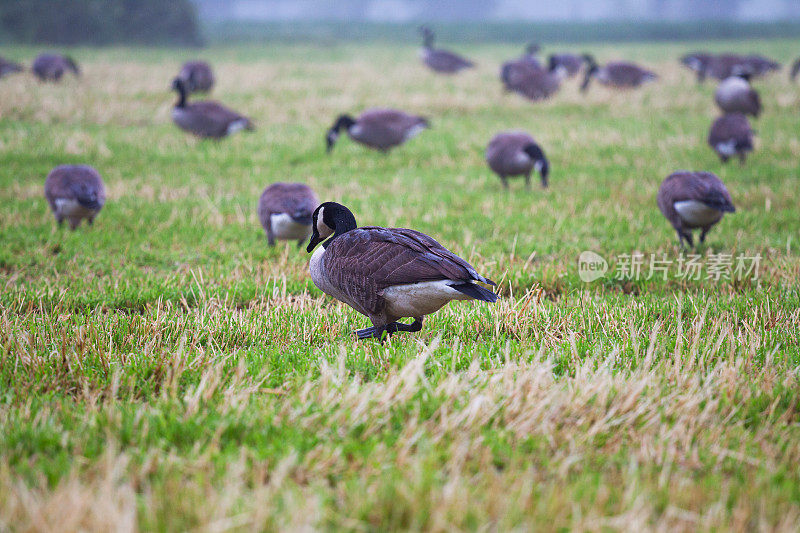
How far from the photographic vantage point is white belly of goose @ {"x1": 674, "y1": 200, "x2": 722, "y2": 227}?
257 inches

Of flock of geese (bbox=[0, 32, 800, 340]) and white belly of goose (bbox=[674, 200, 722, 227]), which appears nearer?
flock of geese (bbox=[0, 32, 800, 340])

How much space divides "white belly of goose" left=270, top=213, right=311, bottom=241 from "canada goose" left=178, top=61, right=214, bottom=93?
15124mm

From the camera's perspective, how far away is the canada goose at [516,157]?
9875 millimetres

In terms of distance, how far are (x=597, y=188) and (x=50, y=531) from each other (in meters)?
9.22

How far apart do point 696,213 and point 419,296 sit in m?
4.12

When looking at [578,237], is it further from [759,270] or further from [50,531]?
[50,531]

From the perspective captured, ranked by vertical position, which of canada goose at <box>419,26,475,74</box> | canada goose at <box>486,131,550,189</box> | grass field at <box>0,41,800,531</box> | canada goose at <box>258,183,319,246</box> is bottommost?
grass field at <box>0,41,800,531</box>

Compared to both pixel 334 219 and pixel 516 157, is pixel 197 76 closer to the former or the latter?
pixel 516 157

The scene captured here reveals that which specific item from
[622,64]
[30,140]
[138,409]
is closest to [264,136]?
[30,140]

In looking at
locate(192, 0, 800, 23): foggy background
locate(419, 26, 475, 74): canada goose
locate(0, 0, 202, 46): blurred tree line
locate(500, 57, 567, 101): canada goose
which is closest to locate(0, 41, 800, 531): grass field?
locate(500, 57, 567, 101): canada goose

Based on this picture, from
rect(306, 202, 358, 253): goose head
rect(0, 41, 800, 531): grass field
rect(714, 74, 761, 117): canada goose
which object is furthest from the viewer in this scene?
rect(714, 74, 761, 117): canada goose

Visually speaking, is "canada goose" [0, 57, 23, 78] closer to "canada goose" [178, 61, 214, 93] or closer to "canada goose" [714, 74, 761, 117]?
"canada goose" [178, 61, 214, 93]

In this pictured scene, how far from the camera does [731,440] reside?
3031 mm

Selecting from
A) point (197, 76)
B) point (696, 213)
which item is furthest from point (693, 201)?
point (197, 76)
